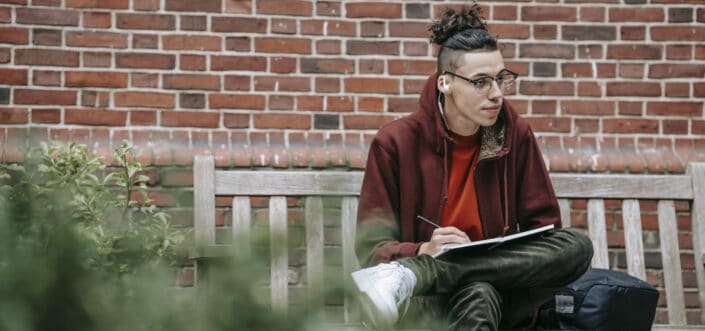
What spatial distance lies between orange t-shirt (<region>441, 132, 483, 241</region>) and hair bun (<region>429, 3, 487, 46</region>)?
361 millimetres

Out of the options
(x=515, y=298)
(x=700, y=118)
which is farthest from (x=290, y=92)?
(x=700, y=118)

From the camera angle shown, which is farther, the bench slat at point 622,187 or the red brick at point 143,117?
the red brick at point 143,117

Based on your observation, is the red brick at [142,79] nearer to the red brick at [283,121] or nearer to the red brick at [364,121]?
the red brick at [283,121]

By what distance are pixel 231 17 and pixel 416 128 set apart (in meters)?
1.33

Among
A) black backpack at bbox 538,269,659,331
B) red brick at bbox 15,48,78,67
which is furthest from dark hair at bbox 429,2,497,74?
red brick at bbox 15,48,78,67

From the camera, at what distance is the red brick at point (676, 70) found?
178 inches

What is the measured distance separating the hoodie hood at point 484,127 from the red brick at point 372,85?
919 millimetres

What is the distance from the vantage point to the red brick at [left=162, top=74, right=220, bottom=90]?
4352 mm

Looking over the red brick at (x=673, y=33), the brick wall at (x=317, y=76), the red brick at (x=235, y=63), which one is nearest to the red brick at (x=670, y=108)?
the brick wall at (x=317, y=76)

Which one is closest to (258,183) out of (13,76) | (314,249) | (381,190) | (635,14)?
(381,190)

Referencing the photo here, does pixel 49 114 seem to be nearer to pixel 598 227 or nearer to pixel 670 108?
pixel 598 227

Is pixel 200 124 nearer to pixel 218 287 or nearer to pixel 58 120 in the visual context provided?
pixel 58 120

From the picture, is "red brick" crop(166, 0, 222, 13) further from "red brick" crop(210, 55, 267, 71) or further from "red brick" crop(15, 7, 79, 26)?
"red brick" crop(15, 7, 79, 26)

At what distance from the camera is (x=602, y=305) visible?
3203 mm
